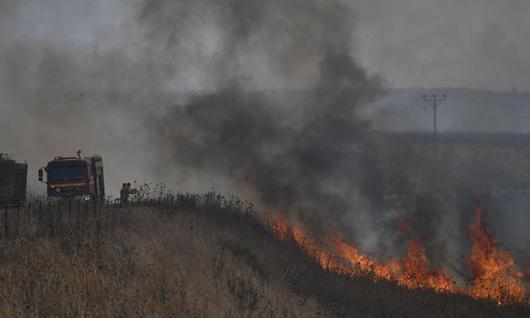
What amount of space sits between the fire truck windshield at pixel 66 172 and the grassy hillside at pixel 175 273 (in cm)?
519

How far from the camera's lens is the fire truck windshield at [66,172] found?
24.7 m

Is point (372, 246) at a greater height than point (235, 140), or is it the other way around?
point (235, 140)

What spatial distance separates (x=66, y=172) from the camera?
2481cm

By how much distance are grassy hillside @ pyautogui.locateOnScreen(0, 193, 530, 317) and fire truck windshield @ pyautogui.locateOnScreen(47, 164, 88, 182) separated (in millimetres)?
5192

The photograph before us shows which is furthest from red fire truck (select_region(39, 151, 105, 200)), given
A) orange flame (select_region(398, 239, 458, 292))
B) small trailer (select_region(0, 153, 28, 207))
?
orange flame (select_region(398, 239, 458, 292))

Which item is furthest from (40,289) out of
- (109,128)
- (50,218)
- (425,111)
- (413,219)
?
(425,111)

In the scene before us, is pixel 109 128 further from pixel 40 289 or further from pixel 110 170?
pixel 40 289

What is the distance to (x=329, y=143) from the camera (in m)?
32.9

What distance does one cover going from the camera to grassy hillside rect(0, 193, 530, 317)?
32.4ft

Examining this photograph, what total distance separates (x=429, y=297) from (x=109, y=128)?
158 ft

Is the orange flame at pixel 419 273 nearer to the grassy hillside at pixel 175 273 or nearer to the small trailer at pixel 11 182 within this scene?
the grassy hillside at pixel 175 273

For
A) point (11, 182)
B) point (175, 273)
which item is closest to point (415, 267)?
point (175, 273)

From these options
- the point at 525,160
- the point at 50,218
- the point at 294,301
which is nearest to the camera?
the point at 294,301

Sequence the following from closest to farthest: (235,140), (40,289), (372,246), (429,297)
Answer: (40,289) → (429,297) → (372,246) → (235,140)
